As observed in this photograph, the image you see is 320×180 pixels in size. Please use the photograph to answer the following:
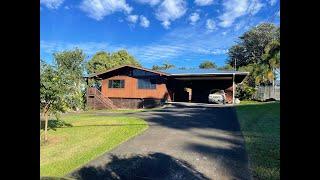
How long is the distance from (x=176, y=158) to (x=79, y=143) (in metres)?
4.63

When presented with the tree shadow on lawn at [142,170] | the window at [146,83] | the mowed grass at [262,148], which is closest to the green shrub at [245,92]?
the window at [146,83]

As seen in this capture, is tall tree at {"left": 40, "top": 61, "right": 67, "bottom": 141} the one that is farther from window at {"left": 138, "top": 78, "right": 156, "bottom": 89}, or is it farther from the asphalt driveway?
window at {"left": 138, "top": 78, "right": 156, "bottom": 89}

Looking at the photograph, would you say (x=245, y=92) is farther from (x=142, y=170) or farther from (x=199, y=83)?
(x=142, y=170)

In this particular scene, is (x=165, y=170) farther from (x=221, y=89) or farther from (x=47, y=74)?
(x=221, y=89)

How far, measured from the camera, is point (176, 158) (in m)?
9.12

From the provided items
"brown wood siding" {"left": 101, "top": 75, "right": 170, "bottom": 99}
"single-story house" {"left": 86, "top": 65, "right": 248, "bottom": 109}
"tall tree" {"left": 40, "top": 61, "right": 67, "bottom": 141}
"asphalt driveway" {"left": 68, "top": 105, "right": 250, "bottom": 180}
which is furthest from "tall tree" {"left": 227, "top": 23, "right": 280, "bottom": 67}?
"tall tree" {"left": 40, "top": 61, "right": 67, "bottom": 141}

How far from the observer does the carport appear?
32250mm

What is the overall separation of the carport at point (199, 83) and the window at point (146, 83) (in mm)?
2304

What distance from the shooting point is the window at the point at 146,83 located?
31752 mm
